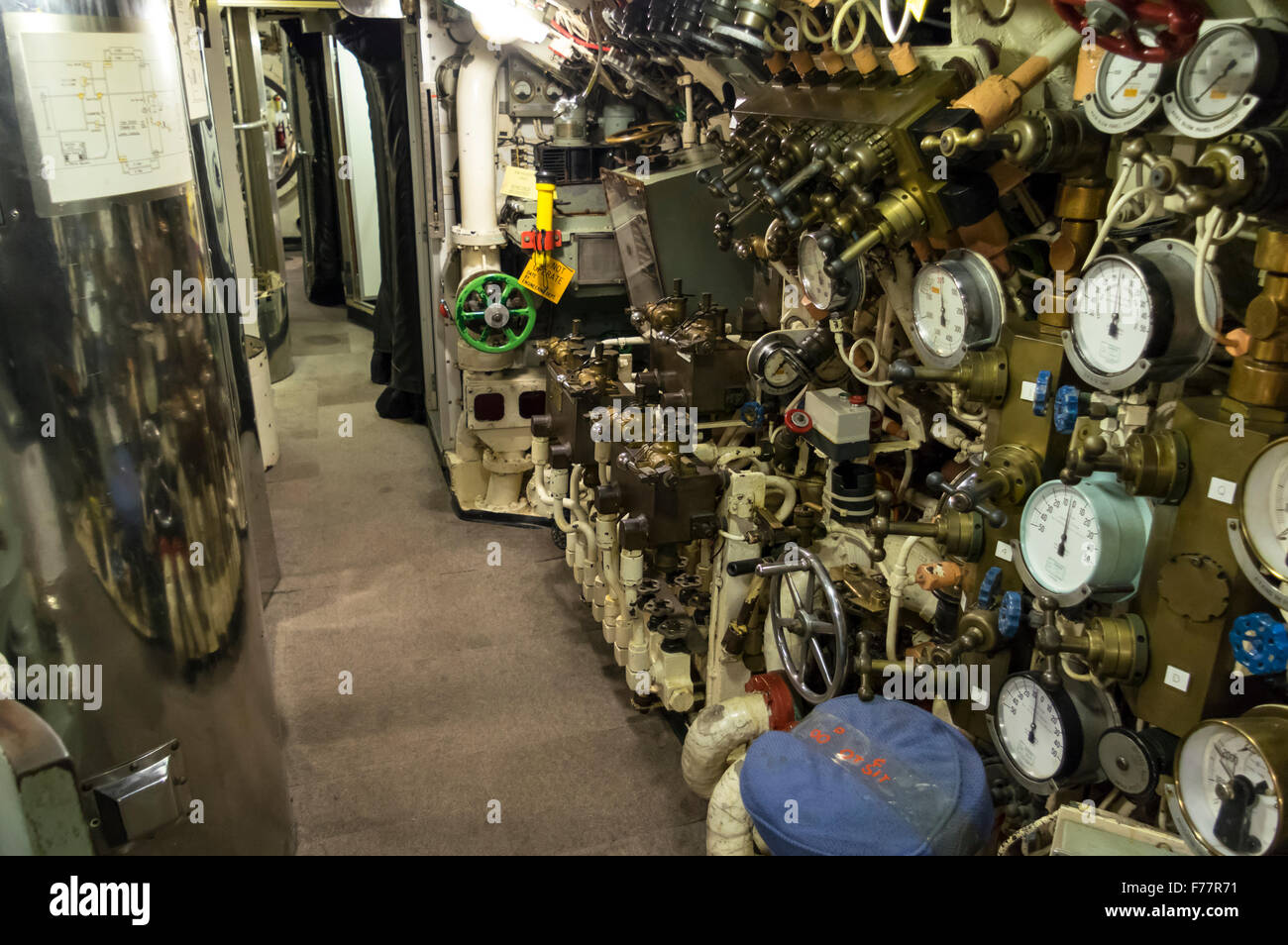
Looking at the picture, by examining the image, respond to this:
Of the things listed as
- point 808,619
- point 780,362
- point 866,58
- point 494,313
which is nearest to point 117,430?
point 808,619

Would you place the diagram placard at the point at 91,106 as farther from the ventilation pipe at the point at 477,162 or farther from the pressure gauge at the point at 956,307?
the ventilation pipe at the point at 477,162

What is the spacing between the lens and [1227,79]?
4.77 ft

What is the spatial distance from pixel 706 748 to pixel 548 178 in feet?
8.54

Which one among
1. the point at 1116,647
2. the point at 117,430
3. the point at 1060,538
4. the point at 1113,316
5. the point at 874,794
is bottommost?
the point at 874,794

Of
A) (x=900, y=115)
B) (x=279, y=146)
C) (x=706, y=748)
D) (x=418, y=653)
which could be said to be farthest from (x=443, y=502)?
(x=279, y=146)

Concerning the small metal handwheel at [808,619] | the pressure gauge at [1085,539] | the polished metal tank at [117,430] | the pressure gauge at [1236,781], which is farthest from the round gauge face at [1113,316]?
the polished metal tank at [117,430]

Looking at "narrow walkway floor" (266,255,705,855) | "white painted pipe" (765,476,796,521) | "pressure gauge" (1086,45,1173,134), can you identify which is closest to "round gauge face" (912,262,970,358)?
"pressure gauge" (1086,45,1173,134)

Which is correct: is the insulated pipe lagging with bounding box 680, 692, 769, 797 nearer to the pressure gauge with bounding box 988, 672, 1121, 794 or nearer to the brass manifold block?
the pressure gauge with bounding box 988, 672, 1121, 794

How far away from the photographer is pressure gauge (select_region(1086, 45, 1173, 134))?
1567 mm

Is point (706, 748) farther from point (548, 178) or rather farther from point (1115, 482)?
point (548, 178)

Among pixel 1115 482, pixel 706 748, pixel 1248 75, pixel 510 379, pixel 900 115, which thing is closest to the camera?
pixel 1248 75

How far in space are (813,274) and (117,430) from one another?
1.63 metres

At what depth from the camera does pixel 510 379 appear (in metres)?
4.52

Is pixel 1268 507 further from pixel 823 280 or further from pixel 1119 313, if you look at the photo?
pixel 823 280
